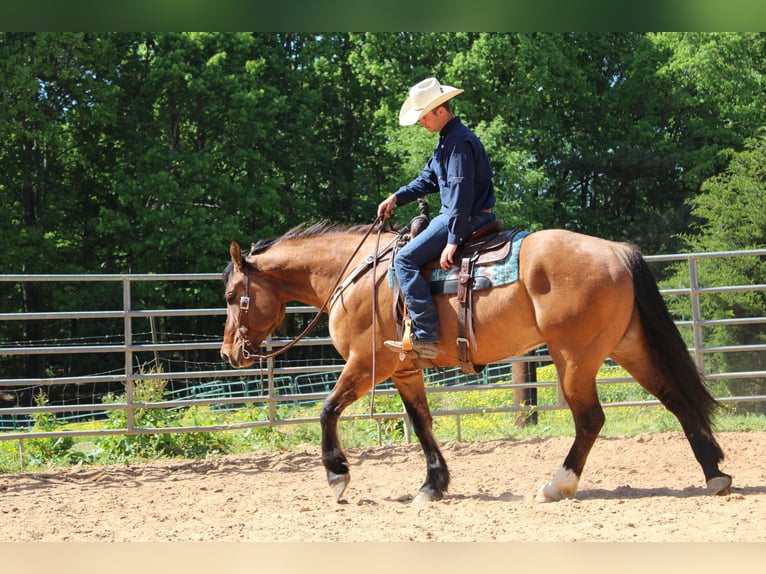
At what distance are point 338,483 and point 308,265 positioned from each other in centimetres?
154

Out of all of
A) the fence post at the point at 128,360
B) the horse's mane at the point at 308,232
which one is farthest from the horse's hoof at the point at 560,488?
the fence post at the point at 128,360

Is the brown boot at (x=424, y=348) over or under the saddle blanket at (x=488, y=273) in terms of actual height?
under

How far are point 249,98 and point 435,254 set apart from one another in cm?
1920

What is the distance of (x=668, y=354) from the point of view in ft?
16.8

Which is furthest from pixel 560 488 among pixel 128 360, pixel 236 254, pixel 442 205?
pixel 128 360

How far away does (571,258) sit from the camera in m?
4.92

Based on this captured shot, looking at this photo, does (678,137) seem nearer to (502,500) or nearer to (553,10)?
(502,500)

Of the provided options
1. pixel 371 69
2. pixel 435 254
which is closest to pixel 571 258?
pixel 435 254

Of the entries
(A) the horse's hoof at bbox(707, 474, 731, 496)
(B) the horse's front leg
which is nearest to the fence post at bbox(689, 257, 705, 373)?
(A) the horse's hoof at bbox(707, 474, 731, 496)

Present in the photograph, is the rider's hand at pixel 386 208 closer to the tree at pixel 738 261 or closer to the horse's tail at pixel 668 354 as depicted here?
the horse's tail at pixel 668 354

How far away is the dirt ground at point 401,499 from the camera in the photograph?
4340 millimetres

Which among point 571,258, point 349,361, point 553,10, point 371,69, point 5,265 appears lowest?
point 349,361

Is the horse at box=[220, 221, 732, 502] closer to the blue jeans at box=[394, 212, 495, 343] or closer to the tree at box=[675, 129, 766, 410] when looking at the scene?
the blue jeans at box=[394, 212, 495, 343]

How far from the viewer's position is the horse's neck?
19.4 feet
